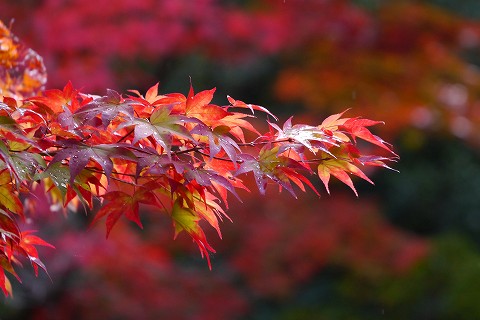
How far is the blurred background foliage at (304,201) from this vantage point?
5.02 metres

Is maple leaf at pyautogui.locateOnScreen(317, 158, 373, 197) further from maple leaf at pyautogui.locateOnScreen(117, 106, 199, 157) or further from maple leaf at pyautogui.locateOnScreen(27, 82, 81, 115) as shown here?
maple leaf at pyautogui.locateOnScreen(27, 82, 81, 115)

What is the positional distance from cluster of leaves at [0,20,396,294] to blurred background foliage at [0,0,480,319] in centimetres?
290

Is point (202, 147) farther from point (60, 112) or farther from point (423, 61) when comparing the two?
point (423, 61)

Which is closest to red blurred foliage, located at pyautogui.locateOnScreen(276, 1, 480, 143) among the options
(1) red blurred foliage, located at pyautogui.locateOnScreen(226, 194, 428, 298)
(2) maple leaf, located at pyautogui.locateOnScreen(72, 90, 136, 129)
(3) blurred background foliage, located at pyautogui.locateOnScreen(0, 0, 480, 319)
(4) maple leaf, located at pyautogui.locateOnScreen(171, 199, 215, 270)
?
(3) blurred background foliage, located at pyautogui.locateOnScreen(0, 0, 480, 319)

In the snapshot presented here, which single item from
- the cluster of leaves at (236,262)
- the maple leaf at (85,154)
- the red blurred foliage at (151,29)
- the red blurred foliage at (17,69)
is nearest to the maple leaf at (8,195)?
the maple leaf at (85,154)

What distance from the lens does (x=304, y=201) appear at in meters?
6.64

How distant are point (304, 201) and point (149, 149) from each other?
211 inches

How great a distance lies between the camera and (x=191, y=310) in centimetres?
573

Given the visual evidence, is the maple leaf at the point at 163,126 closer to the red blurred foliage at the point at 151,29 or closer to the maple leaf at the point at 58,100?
the maple leaf at the point at 58,100

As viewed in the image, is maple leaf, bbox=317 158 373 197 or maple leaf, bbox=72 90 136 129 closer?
maple leaf, bbox=72 90 136 129

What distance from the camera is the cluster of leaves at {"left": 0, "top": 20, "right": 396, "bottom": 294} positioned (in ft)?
4.26

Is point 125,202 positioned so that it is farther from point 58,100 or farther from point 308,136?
point 308,136

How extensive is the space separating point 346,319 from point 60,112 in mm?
4785

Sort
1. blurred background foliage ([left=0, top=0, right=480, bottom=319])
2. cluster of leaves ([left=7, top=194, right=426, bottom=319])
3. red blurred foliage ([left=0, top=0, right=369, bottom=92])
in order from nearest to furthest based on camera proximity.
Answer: red blurred foliage ([left=0, top=0, right=369, bottom=92])
blurred background foliage ([left=0, top=0, right=480, bottom=319])
cluster of leaves ([left=7, top=194, right=426, bottom=319])
